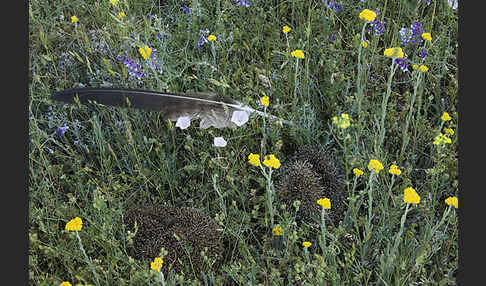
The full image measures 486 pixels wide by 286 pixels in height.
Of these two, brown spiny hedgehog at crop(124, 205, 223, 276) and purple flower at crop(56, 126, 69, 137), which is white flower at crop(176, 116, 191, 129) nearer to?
brown spiny hedgehog at crop(124, 205, 223, 276)

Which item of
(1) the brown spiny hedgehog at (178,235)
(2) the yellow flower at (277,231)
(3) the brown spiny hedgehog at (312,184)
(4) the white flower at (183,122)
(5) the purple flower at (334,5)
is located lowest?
(1) the brown spiny hedgehog at (178,235)

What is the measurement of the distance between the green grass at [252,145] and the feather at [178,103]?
3.3 inches

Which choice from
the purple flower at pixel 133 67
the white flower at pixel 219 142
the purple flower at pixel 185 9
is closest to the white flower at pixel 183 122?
the white flower at pixel 219 142

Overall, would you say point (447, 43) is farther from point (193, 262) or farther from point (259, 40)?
point (193, 262)

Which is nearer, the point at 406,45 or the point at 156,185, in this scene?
the point at 156,185

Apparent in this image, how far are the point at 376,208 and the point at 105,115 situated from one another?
1.76m

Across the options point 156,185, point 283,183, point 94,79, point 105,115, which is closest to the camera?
point 283,183

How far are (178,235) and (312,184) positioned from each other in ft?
2.32

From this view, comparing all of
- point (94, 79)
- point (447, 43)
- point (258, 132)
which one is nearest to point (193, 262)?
point (258, 132)

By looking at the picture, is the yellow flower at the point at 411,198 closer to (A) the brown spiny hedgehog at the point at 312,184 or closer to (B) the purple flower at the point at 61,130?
(A) the brown spiny hedgehog at the point at 312,184

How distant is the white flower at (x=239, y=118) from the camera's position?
2645 mm

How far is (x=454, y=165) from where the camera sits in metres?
2.44

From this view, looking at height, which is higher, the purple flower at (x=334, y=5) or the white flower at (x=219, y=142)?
the purple flower at (x=334, y=5)

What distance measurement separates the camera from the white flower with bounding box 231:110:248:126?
2.64 m
